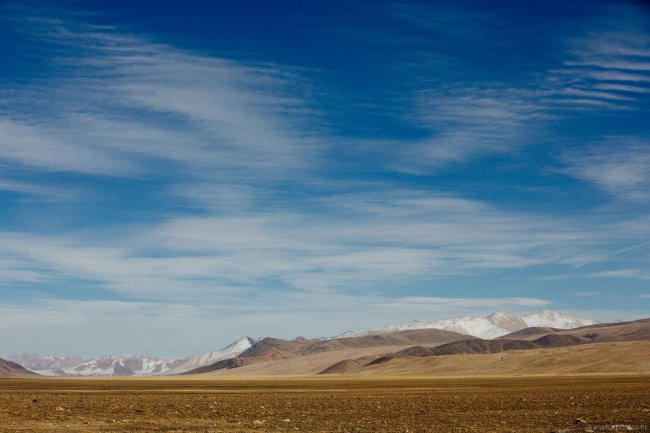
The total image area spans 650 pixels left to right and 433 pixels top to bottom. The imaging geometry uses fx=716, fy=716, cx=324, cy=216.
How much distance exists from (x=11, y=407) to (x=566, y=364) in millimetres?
152919

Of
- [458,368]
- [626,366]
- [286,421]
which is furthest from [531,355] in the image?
[286,421]

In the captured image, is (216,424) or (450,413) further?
(450,413)

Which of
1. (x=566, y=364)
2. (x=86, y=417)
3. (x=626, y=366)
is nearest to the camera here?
(x=86, y=417)

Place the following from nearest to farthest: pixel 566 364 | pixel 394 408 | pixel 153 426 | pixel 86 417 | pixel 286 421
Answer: pixel 153 426 < pixel 286 421 < pixel 86 417 < pixel 394 408 < pixel 566 364

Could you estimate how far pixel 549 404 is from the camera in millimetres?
38094

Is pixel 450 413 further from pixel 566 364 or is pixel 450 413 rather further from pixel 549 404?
pixel 566 364

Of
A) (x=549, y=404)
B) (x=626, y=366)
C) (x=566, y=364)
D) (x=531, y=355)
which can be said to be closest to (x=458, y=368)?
(x=531, y=355)

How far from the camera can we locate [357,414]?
32594 millimetres

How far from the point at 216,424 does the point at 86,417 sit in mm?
7229

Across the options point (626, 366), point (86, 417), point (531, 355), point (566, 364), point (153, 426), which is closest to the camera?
point (153, 426)

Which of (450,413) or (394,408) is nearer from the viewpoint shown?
(450,413)

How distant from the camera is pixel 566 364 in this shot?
169500 millimetres

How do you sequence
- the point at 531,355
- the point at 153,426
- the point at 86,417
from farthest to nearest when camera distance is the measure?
the point at 531,355 < the point at 86,417 < the point at 153,426

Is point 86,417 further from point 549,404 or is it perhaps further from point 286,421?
point 549,404
